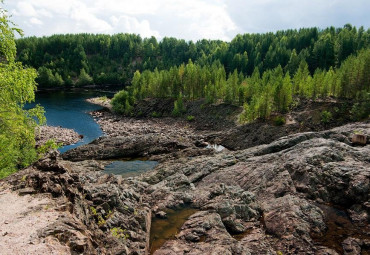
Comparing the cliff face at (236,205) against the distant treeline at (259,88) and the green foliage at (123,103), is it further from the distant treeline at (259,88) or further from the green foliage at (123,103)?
the green foliage at (123,103)

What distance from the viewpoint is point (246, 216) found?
29.5 m

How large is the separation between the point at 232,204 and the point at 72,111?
107727mm

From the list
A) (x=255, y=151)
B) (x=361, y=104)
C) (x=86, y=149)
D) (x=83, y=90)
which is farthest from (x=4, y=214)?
(x=83, y=90)

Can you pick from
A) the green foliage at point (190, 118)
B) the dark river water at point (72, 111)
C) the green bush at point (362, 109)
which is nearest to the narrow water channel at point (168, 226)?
the dark river water at point (72, 111)

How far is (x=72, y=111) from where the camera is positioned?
4690 inches

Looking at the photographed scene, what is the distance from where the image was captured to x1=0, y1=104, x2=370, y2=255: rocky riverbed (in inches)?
904

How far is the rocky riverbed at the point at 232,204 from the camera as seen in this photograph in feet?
75.3

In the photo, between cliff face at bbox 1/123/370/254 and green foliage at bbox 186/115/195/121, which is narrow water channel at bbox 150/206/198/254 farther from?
green foliage at bbox 186/115/195/121

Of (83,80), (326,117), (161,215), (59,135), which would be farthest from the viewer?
(83,80)

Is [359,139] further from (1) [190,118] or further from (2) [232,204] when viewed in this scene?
(1) [190,118]

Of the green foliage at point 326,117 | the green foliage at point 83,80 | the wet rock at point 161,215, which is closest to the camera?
the wet rock at point 161,215

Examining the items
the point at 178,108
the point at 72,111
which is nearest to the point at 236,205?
the point at 178,108

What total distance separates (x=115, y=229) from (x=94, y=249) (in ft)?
18.9

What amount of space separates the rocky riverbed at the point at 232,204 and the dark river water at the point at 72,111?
47699 millimetres
